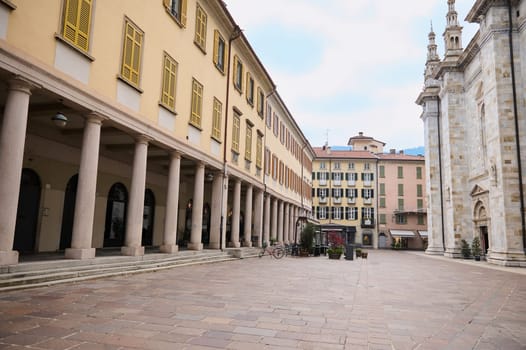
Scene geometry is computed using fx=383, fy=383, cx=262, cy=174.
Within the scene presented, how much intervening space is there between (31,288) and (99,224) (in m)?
9.39

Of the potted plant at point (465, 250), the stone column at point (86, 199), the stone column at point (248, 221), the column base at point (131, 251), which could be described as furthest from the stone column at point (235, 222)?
the potted plant at point (465, 250)

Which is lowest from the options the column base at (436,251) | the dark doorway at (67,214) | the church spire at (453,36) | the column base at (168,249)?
the column base at (436,251)

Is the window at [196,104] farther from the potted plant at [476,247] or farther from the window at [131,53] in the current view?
the potted plant at [476,247]

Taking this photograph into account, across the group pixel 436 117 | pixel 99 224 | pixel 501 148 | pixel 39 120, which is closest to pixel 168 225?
pixel 99 224

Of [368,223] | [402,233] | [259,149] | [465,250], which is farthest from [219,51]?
[402,233]

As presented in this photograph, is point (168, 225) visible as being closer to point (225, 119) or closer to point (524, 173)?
point (225, 119)

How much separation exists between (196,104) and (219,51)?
4.33 m

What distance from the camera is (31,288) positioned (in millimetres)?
7355

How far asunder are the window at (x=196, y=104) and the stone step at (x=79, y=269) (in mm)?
5669

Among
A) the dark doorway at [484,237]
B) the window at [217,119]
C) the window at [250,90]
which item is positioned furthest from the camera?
the dark doorway at [484,237]

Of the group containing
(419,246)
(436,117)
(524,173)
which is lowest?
(419,246)

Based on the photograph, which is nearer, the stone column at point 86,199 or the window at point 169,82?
the stone column at point 86,199

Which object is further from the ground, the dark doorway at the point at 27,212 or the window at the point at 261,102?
the window at the point at 261,102

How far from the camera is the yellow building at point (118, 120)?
8.29 meters
